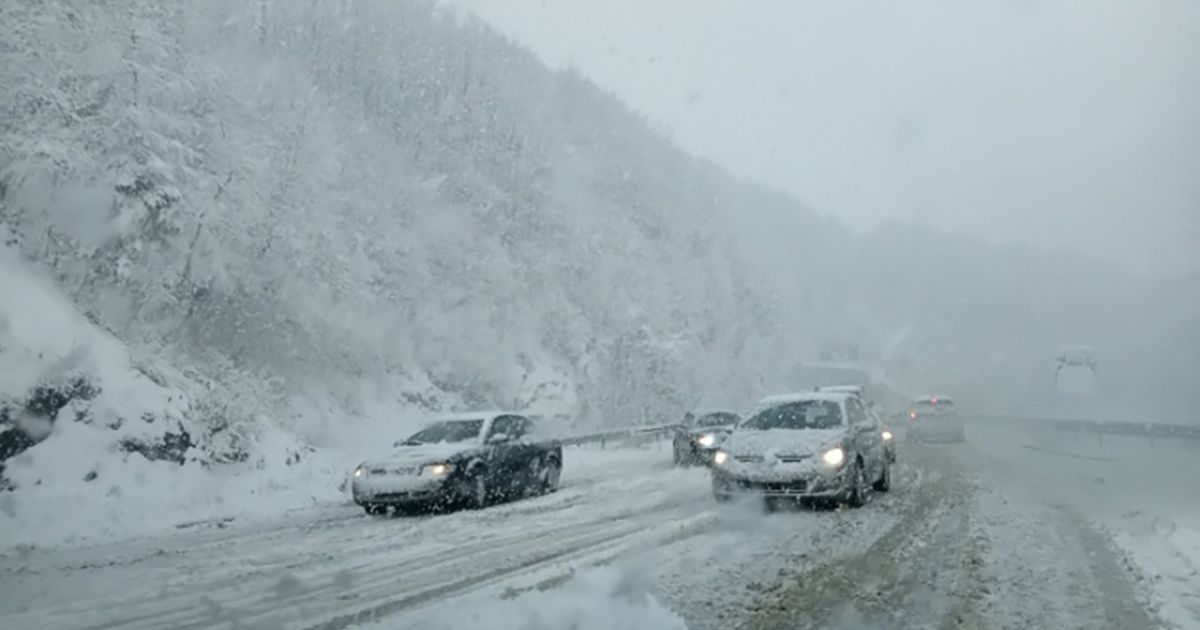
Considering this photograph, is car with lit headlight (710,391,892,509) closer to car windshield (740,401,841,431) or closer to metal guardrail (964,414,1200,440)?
car windshield (740,401,841,431)

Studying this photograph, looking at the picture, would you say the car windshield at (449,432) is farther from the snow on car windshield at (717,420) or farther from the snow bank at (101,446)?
the snow on car windshield at (717,420)

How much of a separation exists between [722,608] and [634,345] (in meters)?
34.5

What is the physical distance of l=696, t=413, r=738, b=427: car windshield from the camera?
25.2m

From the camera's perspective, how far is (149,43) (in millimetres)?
21625

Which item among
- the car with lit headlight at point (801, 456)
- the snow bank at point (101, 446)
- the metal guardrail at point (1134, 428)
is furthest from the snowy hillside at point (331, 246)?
the metal guardrail at point (1134, 428)

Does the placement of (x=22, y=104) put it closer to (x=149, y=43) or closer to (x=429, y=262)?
(x=149, y=43)

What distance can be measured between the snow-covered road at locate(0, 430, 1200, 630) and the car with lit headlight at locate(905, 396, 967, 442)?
748 inches

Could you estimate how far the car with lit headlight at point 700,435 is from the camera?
78.2ft

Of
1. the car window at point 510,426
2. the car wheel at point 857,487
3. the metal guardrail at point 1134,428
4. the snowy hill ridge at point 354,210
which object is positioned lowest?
the metal guardrail at point 1134,428

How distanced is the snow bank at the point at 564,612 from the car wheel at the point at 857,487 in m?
6.24

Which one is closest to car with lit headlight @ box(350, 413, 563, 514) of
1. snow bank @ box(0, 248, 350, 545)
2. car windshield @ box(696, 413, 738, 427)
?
snow bank @ box(0, 248, 350, 545)

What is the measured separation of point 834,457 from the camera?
12.7 meters

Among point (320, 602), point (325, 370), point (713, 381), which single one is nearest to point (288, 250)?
point (325, 370)

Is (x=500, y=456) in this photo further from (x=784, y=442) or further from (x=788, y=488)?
(x=788, y=488)
